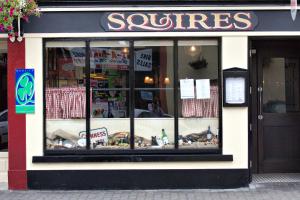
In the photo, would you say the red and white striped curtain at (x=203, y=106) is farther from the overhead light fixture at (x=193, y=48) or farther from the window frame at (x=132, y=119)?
the overhead light fixture at (x=193, y=48)

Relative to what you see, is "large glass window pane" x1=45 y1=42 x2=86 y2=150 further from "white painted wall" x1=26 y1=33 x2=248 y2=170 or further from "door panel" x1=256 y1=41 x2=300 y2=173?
"door panel" x1=256 y1=41 x2=300 y2=173

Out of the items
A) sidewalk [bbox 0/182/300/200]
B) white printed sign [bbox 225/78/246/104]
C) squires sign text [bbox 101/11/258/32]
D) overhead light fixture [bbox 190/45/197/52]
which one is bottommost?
sidewalk [bbox 0/182/300/200]

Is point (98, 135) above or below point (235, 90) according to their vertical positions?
below

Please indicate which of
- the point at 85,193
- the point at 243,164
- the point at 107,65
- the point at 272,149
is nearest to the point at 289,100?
the point at 272,149

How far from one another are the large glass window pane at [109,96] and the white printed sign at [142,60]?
157 mm

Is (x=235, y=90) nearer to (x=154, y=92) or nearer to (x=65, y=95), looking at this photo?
Answer: (x=154, y=92)

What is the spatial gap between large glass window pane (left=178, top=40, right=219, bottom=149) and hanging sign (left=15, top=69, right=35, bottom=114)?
2.53 meters

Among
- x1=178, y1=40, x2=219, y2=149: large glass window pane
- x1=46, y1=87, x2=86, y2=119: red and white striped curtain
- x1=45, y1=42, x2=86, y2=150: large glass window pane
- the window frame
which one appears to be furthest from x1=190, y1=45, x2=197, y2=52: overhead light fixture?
x1=46, y1=87, x2=86, y2=119: red and white striped curtain

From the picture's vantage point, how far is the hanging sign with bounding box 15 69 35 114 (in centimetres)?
892

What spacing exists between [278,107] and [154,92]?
8.19 feet

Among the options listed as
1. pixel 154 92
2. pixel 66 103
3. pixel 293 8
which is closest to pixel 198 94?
pixel 154 92

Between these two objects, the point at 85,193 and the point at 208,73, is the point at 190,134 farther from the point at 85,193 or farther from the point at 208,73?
the point at 85,193

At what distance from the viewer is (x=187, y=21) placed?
29.0 ft

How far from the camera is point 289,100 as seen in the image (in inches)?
388
